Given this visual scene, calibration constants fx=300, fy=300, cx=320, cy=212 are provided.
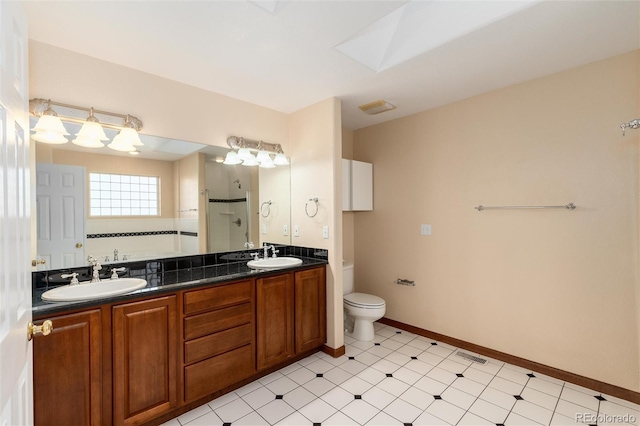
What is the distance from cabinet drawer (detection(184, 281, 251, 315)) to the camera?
2.00 metres

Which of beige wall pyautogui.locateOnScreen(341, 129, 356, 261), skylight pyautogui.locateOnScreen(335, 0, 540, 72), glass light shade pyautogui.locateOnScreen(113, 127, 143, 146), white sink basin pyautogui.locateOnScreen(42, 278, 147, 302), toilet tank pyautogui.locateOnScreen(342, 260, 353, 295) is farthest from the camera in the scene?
beige wall pyautogui.locateOnScreen(341, 129, 356, 261)

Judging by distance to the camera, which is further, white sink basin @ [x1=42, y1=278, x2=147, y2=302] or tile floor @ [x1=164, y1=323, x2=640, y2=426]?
tile floor @ [x1=164, y1=323, x2=640, y2=426]

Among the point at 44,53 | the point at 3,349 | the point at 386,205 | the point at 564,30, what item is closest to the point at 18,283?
the point at 3,349

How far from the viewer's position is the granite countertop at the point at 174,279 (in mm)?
1527

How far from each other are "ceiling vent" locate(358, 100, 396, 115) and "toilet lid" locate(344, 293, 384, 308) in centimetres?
198

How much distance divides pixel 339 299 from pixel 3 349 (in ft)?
7.88

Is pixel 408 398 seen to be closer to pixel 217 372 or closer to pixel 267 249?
pixel 217 372


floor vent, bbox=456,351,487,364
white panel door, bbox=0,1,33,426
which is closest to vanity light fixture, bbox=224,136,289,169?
white panel door, bbox=0,1,33,426

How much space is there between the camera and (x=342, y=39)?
1.89 metres

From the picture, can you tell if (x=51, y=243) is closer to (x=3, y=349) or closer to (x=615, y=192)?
(x=3, y=349)

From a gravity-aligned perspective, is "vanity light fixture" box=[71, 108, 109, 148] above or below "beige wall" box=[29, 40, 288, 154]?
below

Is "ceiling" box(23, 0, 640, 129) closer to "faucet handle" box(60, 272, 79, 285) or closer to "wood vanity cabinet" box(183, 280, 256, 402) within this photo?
"faucet handle" box(60, 272, 79, 285)

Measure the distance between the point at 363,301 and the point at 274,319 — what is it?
3.40 ft

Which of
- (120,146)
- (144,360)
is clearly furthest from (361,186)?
(144,360)
